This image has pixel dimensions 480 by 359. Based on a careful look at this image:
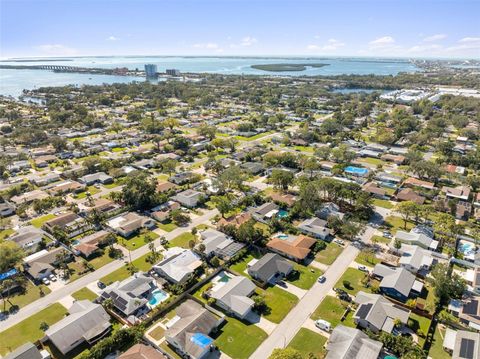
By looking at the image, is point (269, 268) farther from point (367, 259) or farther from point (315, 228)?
point (367, 259)

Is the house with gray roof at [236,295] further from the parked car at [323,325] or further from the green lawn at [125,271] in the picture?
the green lawn at [125,271]

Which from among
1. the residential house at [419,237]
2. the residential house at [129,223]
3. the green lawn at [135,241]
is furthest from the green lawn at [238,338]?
the residential house at [419,237]

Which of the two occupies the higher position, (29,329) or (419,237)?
(419,237)

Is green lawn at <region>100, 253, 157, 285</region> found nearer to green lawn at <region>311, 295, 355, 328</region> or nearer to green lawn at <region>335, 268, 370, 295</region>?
green lawn at <region>311, 295, 355, 328</region>

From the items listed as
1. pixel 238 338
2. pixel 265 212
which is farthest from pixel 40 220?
pixel 238 338

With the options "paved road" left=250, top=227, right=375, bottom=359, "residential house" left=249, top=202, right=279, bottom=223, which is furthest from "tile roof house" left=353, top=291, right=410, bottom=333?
"residential house" left=249, top=202, right=279, bottom=223

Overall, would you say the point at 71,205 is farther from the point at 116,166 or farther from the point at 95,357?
the point at 95,357
